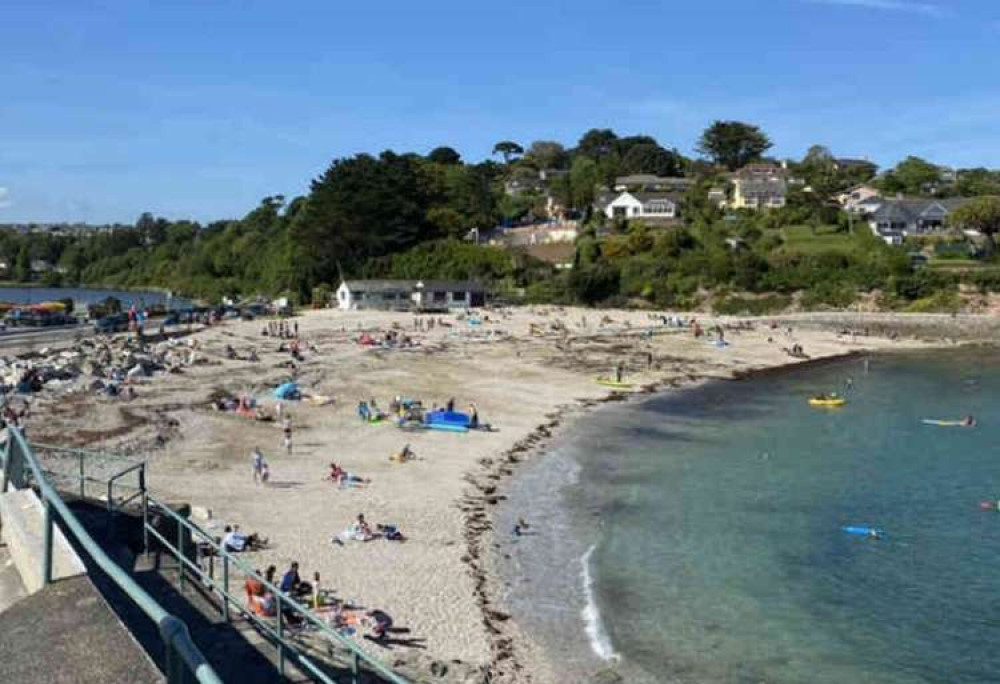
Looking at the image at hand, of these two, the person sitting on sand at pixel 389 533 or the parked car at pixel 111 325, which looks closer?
the person sitting on sand at pixel 389 533

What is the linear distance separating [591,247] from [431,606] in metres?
86.2

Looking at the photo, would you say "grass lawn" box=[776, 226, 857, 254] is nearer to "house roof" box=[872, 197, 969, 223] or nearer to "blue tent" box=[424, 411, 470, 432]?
"house roof" box=[872, 197, 969, 223]

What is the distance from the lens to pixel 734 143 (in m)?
157

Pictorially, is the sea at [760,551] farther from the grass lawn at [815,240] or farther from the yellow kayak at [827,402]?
the grass lawn at [815,240]

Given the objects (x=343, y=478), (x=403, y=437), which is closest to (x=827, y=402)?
(x=403, y=437)

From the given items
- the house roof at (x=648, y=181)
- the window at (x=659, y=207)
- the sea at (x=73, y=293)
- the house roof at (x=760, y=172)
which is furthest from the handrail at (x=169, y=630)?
the sea at (x=73, y=293)

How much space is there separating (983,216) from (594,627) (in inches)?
3757

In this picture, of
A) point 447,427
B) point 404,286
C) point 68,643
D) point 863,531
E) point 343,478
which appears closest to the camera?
point 68,643

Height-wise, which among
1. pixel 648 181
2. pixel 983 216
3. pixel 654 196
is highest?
pixel 648 181

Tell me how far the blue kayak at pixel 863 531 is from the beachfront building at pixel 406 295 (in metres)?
63.4

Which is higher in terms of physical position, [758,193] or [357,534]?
[758,193]

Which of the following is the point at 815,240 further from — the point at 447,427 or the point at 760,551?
the point at 760,551

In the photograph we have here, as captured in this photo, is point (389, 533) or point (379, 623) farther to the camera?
point (389, 533)

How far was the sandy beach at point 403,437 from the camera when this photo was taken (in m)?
19.9
